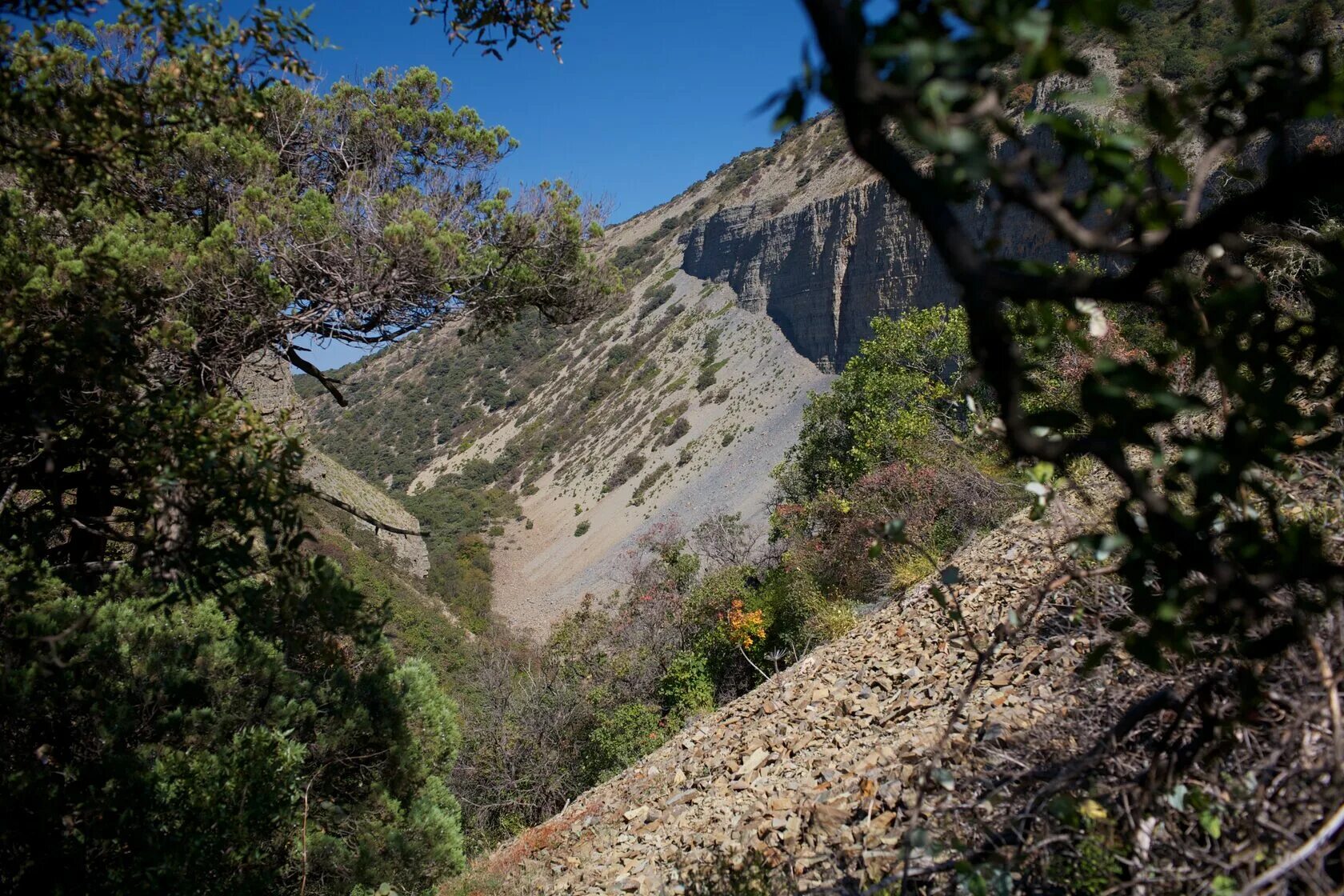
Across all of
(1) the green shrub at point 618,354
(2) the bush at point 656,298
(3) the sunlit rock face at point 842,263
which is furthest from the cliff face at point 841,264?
(1) the green shrub at point 618,354

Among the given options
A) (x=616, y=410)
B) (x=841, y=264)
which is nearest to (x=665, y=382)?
(x=616, y=410)

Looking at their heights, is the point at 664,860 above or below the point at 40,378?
below

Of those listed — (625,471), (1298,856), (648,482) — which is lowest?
(648,482)

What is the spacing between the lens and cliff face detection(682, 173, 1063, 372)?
31.2 meters

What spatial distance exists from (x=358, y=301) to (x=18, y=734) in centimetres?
320

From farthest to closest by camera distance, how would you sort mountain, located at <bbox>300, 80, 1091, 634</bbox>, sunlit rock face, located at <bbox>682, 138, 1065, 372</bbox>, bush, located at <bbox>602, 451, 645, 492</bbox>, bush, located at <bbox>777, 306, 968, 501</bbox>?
bush, located at <bbox>602, 451, 645, 492</bbox> < mountain, located at <bbox>300, 80, 1091, 634</bbox> < sunlit rock face, located at <bbox>682, 138, 1065, 372</bbox> < bush, located at <bbox>777, 306, 968, 501</bbox>

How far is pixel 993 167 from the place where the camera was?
1.02 metres

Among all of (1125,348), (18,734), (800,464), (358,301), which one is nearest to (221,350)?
(358,301)

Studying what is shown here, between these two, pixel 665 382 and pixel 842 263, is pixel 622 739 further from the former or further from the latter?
pixel 665 382

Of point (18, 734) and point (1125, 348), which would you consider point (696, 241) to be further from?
point (18, 734)

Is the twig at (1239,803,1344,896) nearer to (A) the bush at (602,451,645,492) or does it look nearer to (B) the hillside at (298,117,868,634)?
(B) the hillside at (298,117,868,634)

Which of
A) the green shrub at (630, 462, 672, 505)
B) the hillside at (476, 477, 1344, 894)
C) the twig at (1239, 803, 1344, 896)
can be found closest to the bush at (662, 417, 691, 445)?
the green shrub at (630, 462, 672, 505)

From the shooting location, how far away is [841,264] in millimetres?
37125

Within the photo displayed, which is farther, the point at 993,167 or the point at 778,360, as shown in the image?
the point at 778,360
